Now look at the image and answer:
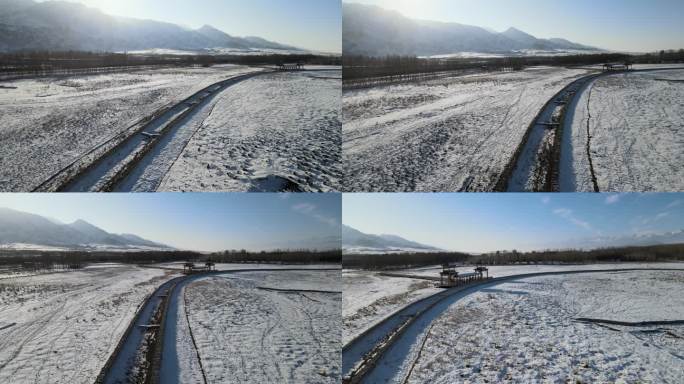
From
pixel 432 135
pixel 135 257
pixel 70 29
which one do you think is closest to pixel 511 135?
pixel 432 135

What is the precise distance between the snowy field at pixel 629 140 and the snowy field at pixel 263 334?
742 centimetres

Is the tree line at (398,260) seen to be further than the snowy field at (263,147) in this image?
Yes

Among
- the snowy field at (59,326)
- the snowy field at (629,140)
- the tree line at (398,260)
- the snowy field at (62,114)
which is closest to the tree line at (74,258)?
the snowy field at (59,326)

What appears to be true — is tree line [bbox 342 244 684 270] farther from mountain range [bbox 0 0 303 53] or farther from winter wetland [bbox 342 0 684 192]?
mountain range [bbox 0 0 303 53]

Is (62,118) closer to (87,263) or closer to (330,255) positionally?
(330,255)

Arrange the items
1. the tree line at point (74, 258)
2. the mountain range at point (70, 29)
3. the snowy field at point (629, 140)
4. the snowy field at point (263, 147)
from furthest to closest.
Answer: the mountain range at point (70, 29) → the tree line at point (74, 258) → the snowy field at point (263, 147) → the snowy field at point (629, 140)

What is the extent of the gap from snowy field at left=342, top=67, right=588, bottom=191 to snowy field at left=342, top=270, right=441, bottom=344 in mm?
3988

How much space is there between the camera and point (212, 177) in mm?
9398

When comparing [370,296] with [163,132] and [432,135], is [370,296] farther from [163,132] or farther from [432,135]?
[163,132]

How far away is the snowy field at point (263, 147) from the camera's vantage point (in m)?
9.45

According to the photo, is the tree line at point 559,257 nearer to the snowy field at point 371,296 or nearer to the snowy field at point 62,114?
the snowy field at point 371,296

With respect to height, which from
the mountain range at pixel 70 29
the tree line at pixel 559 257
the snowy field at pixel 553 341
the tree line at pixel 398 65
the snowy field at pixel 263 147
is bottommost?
the tree line at pixel 559 257

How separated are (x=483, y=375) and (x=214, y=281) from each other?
47.7ft

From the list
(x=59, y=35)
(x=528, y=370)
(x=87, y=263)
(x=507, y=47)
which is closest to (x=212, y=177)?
(x=528, y=370)
